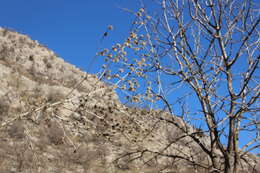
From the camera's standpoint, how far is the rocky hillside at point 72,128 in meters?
2.60

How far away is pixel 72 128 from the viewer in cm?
332

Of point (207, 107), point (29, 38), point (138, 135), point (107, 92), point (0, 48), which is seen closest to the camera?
point (107, 92)

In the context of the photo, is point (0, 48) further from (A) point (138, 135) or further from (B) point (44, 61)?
(A) point (138, 135)

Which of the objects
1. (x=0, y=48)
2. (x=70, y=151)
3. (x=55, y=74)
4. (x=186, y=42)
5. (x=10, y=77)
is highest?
(x=0, y=48)

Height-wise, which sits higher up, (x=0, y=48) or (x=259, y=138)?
(x=0, y=48)

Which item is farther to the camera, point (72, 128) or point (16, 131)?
point (16, 131)

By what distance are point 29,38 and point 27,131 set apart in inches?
1358

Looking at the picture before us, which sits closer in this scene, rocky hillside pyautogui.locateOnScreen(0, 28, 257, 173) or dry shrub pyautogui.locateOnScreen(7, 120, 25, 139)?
rocky hillside pyautogui.locateOnScreen(0, 28, 257, 173)

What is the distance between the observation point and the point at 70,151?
43.2 ft

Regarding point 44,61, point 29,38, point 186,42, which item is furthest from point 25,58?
point 186,42

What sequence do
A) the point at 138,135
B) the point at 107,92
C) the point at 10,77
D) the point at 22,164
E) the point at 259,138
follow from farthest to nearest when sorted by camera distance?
the point at 10,77
the point at 22,164
the point at 259,138
the point at 138,135
the point at 107,92

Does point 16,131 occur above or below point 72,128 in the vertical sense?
above

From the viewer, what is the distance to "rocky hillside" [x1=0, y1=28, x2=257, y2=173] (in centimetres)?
260

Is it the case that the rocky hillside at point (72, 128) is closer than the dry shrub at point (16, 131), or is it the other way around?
the rocky hillside at point (72, 128)
